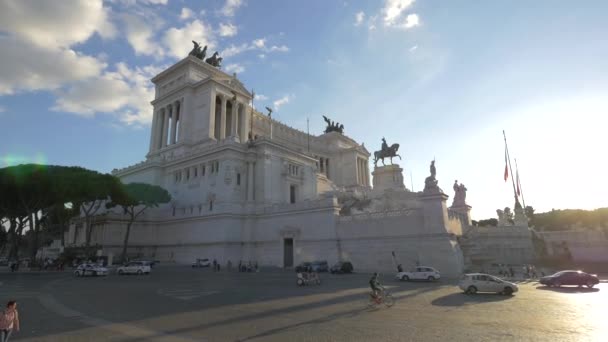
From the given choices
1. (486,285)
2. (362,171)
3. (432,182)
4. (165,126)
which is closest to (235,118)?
(165,126)

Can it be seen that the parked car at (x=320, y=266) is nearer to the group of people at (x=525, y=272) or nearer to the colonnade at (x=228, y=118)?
the group of people at (x=525, y=272)

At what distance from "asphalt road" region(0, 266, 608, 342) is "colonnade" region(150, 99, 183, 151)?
5384 centimetres

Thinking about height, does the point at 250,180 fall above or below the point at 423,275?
above

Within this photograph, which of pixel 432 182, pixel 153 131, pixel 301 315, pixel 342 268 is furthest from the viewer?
pixel 153 131

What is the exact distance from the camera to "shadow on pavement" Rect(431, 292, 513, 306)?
17741mm

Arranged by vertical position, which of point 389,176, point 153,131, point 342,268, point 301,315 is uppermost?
point 153,131

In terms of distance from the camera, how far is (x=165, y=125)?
74188mm

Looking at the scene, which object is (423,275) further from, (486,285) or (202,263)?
(202,263)

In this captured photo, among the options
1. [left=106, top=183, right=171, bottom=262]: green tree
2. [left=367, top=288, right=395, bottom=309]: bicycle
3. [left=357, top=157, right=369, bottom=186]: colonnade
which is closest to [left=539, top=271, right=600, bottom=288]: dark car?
[left=367, top=288, right=395, bottom=309]: bicycle

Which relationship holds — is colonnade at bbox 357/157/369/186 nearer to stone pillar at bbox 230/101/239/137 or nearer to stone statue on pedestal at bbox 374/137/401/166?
stone statue on pedestal at bbox 374/137/401/166

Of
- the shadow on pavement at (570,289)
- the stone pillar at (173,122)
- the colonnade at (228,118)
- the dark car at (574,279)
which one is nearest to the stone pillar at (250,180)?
the colonnade at (228,118)

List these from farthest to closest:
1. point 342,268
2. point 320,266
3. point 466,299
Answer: point 320,266 < point 342,268 < point 466,299

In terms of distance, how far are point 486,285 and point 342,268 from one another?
54.0 ft

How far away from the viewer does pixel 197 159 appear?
56375 mm
